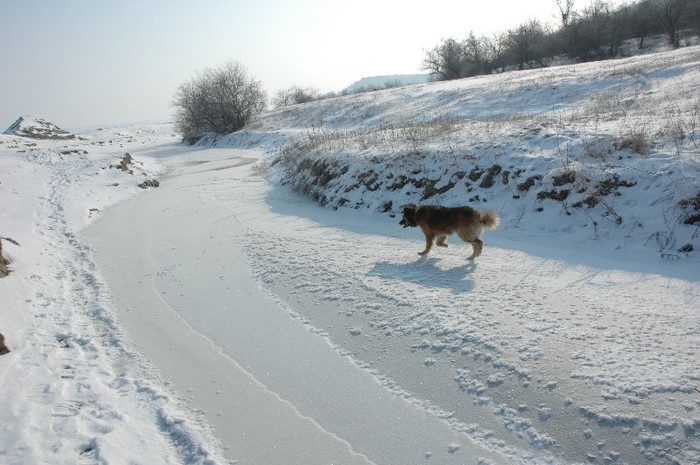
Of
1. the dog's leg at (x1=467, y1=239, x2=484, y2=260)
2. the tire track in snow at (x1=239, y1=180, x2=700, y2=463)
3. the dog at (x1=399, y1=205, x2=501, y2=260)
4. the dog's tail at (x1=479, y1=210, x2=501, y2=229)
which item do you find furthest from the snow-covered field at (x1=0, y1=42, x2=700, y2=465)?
the dog's tail at (x1=479, y1=210, x2=501, y2=229)

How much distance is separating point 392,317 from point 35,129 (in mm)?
60604

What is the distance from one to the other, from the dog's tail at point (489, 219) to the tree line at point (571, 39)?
4666cm

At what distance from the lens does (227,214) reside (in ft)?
40.7

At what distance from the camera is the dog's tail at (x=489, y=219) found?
6.85 m

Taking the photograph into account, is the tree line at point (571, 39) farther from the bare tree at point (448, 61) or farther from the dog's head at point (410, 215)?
the dog's head at point (410, 215)

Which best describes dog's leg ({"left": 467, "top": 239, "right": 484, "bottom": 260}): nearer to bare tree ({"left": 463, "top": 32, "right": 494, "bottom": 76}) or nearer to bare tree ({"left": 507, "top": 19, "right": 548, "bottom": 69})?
bare tree ({"left": 507, "top": 19, "right": 548, "bottom": 69})

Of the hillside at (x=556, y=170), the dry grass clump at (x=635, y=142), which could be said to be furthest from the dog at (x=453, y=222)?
the dry grass clump at (x=635, y=142)

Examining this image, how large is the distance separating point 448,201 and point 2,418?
8.77 meters

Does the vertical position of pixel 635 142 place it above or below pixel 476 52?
below

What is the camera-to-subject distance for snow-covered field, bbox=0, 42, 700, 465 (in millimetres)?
3619

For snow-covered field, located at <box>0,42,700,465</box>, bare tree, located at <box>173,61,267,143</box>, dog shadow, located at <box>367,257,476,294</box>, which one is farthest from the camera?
bare tree, located at <box>173,61,267,143</box>

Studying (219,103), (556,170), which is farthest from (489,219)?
(219,103)

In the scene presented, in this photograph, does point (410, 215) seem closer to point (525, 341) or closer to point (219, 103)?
point (525, 341)

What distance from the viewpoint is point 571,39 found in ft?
163
